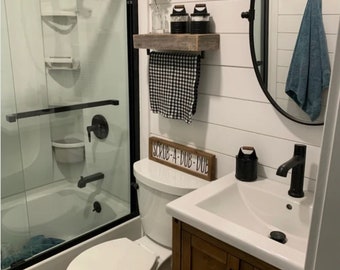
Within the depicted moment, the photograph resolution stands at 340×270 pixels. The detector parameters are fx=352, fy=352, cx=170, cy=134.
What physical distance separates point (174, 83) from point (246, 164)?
0.53 m

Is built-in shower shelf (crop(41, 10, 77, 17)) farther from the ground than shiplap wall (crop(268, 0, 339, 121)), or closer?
farther from the ground

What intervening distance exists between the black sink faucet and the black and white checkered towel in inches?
21.3

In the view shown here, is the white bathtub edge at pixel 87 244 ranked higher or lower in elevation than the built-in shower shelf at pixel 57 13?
lower

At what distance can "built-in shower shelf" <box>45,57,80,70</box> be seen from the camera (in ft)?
6.92

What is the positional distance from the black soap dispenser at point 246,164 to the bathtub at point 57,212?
1.01 metres

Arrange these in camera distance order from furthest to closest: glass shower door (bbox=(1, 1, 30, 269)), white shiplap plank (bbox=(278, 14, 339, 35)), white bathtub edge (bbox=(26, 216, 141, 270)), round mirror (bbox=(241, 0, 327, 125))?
glass shower door (bbox=(1, 1, 30, 269))
white bathtub edge (bbox=(26, 216, 141, 270))
round mirror (bbox=(241, 0, 327, 125))
white shiplap plank (bbox=(278, 14, 339, 35))

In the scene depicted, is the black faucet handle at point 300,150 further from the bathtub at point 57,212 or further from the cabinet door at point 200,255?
the bathtub at point 57,212

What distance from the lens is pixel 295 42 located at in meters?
1.36

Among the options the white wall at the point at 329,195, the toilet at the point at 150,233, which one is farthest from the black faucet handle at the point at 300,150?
the white wall at the point at 329,195

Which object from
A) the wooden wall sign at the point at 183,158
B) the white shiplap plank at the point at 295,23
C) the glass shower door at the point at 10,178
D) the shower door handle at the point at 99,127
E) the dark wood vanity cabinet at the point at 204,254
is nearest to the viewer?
the dark wood vanity cabinet at the point at 204,254

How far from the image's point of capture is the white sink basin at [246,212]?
1.15 metres

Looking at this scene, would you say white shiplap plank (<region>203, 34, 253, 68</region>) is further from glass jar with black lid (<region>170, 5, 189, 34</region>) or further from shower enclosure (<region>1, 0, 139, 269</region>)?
shower enclosure (<region>1, 0, 139, 269</region>)

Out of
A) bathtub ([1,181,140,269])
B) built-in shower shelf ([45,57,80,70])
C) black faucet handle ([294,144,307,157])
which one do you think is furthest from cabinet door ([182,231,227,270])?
built-in shower shelf ([45,57,80,70])

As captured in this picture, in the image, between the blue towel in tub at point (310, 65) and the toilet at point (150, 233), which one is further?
the toilet at point (150, 233)
